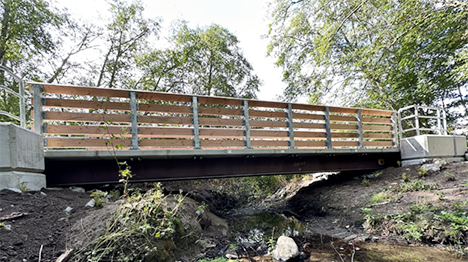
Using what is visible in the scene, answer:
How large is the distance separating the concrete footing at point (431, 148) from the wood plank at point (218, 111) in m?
5.80

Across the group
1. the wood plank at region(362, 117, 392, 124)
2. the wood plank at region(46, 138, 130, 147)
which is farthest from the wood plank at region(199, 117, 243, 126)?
the wood plank at region(362, 117, 392, 124)

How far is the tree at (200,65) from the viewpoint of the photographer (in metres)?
12.2

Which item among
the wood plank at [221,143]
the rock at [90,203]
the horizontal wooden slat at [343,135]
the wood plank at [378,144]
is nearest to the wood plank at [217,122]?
the wood plank at [221,143]

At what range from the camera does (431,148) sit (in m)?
7.19

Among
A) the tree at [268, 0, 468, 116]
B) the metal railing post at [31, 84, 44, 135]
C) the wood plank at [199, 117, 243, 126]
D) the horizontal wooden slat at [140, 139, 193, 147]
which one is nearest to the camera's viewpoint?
the metal railing post at [31, 84, 44, 135]

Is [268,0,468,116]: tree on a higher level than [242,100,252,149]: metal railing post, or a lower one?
higher

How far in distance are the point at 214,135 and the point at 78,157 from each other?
2.71 metres

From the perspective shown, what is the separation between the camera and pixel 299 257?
339 cm

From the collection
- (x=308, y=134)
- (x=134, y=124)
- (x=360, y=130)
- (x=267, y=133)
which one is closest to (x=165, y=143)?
(x=134, y=124)

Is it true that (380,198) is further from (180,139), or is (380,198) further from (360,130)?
(180,139)

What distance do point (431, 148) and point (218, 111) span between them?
661cm

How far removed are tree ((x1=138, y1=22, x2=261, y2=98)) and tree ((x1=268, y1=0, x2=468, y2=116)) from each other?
2.74m

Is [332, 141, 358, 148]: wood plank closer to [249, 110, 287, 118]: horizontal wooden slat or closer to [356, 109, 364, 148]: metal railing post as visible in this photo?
[356, 109, 364, 148]: metal railing post

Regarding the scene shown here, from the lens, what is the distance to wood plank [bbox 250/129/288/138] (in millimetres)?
6038
